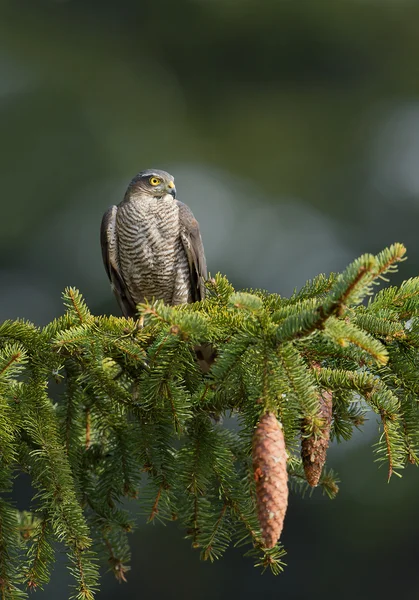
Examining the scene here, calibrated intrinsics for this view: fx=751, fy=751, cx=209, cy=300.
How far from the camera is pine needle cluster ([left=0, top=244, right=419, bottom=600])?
4.91 feet

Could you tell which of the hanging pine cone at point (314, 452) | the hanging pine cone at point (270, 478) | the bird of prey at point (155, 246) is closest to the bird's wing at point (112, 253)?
the bird of prey at point (155, 246)

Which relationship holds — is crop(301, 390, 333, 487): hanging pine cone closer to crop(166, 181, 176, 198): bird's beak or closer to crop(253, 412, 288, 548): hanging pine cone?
crop(253, 412, 288, 548): hanging pine cone

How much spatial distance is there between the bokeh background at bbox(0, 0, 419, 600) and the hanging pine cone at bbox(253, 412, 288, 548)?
5357 millimetres

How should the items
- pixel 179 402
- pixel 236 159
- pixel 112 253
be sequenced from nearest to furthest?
pixel 179 402, pixel 112 253, pixel 236 159

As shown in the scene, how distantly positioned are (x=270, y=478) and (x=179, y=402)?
0.41 m

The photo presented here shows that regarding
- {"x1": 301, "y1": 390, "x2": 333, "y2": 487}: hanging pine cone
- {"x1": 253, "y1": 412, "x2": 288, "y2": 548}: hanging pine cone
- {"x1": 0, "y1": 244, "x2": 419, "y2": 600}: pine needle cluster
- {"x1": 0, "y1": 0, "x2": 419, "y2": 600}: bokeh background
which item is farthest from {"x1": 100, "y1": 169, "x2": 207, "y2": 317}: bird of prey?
{"x1": 0, "y1": 0, "x2": 419, "y2": 600}: bokeh background

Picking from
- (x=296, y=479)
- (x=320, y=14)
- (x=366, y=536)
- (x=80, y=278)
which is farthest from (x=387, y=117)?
(x=296, y=479)

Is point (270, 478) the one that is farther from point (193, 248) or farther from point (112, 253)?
point (112, 253)

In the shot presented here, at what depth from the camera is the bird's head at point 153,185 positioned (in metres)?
3.77

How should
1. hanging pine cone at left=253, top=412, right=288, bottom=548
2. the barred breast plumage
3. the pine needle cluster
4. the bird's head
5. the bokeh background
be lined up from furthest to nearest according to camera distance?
the bokeh background
the bird's head
the barred breast plumage
the pine needle cluster
hanging pine cone at left=253, top=412, right=288, bottom=548

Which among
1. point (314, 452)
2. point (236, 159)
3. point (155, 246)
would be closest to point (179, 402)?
point (314, 452)

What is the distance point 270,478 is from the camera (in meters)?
1.32

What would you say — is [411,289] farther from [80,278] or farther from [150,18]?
[150,18]

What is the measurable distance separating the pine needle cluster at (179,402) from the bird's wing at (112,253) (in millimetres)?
1663
